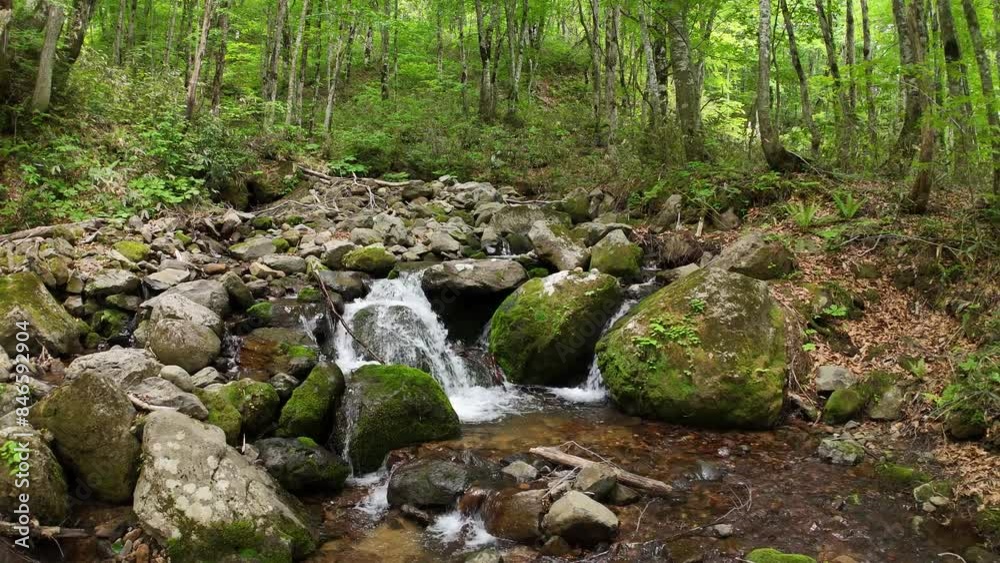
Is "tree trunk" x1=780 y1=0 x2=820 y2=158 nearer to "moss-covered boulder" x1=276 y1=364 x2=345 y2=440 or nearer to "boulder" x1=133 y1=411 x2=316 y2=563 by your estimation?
"moss-covered boulder" x1=276 y1=364 x2=345 y2=440

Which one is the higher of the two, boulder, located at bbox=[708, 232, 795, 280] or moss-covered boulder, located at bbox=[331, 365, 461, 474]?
boulder, located at bbox=[708, 232, 795, 280]

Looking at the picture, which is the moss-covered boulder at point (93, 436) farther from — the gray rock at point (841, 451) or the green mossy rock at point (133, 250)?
the gray rock at point (841, 451)

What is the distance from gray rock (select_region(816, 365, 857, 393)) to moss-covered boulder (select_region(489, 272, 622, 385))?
118 inches

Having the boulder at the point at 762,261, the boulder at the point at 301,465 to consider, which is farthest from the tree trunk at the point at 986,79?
the boulder at the point at 301,465

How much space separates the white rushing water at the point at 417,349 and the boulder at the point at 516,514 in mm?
2665

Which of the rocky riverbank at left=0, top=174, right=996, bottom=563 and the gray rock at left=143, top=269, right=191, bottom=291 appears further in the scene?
the gray rock at left=143, top=269, right=191, bottom=291

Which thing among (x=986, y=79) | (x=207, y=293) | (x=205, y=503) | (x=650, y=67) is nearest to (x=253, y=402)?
(x=205, y=503)

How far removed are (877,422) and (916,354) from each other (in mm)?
1134

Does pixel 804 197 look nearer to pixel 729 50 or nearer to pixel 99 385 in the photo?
pixel 729 50

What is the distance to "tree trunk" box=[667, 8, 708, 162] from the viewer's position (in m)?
13.0

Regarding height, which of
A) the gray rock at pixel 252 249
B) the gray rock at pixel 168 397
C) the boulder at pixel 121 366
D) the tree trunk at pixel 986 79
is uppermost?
the tree trunk at pixel 986 79

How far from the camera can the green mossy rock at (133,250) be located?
902 centimetres

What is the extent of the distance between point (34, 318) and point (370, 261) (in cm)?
484

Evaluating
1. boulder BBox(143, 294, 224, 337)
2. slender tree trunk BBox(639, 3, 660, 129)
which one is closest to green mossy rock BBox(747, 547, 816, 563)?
boulder BBox(143, 294, 224, 337)
